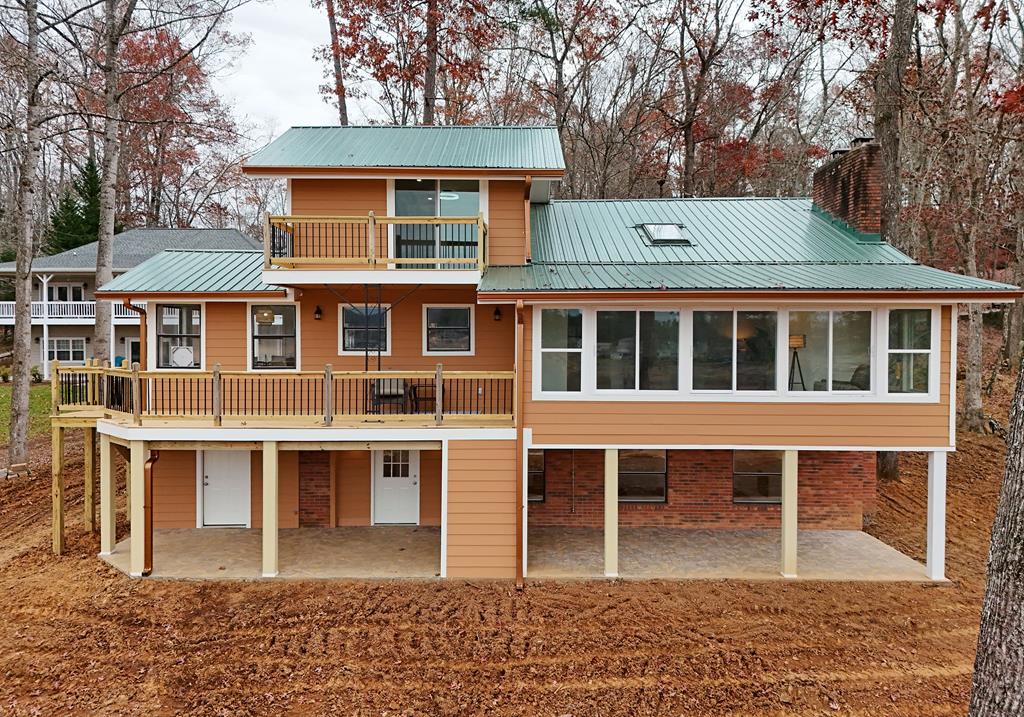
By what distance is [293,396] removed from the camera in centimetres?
934

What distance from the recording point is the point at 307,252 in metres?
10.0

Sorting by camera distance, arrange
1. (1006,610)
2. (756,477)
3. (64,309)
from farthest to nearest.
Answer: (64,309), (756,477), (1006,610)

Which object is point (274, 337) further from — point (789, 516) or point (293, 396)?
point (789, 516)

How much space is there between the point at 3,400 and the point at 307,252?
19.7 meters

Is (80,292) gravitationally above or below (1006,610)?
above

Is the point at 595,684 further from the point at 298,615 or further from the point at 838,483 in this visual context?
the point at 838,483

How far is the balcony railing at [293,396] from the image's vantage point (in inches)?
351

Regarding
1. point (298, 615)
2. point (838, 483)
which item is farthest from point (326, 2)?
point (838, 483)

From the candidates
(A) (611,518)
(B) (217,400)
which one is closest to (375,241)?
(B) (217,400)

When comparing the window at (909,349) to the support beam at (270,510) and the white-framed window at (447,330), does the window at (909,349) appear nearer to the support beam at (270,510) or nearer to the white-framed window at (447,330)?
the white-framed window at (447,330)

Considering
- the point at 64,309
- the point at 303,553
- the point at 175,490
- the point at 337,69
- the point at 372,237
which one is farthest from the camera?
the point at 64,309

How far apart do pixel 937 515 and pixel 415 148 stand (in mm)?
11692

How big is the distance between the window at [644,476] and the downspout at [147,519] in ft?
28.3

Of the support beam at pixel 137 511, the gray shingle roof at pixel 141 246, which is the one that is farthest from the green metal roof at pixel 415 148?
the gray shingle roof at pixel 141 246
